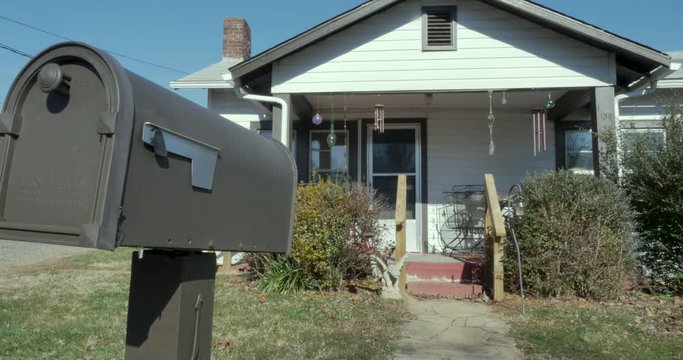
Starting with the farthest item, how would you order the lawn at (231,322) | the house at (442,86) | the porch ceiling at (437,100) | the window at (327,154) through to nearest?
the window at (327,154)
the porch ceiling at (437,100)
the house at (442,86)
the lawn at (231,322)

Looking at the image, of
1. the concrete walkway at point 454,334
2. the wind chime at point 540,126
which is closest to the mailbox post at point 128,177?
the concrete walkway at point 454,334

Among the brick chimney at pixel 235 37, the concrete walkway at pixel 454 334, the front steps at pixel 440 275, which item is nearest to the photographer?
the concrete walkway at pixel 454 334

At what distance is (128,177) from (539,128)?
8.85 m

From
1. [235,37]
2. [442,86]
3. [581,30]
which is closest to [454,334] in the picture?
[442,86]

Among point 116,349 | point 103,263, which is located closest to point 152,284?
point 116,349

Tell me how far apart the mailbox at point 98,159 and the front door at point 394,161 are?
8.36 metres

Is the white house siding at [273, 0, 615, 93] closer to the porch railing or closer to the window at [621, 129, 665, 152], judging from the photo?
the window at [621, 129, 665, 152]

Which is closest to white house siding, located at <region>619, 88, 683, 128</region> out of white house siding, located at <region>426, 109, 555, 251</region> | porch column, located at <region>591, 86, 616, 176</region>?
white house siding, located at <region>426, 109, 555, 251</region>

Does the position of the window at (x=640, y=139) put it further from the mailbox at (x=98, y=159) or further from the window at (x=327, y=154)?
the mailbox at (x=98, y=159)

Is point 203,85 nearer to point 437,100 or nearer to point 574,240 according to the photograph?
point 437,100

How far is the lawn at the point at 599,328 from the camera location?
4.67 metres

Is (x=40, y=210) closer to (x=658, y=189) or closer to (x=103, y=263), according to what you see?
(x=658, y=189)

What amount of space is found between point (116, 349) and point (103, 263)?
669 cm

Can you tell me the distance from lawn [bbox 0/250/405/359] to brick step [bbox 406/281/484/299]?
773 mm
